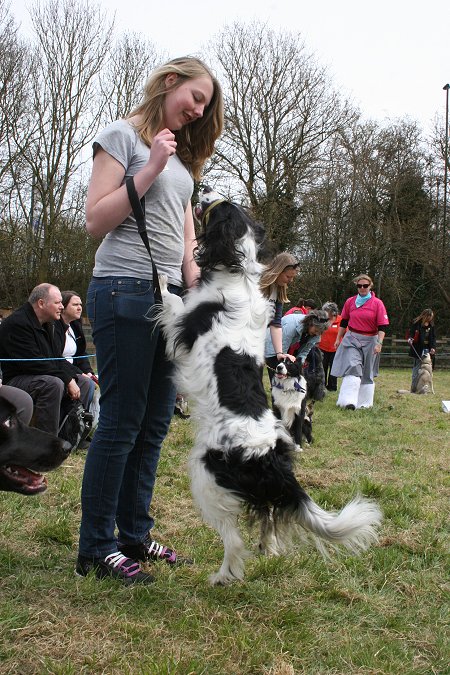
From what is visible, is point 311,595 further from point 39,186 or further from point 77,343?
point 39,186

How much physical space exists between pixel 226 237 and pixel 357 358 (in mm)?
7341

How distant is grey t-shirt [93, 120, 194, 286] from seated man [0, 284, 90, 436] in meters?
3.02

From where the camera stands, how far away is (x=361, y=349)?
10.0 metres

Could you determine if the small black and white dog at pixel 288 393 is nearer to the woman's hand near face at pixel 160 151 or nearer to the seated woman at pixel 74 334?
the seated woman at pixel 74 334

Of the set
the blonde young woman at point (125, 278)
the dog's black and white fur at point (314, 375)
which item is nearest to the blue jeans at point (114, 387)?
the blonde young woman at point (125, 278)

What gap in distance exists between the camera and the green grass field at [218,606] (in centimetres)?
216

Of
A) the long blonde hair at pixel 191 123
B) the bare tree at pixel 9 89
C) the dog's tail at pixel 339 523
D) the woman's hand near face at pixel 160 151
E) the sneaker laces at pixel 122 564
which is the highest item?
the bare tree at pixel 9 89

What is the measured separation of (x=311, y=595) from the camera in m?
2.77

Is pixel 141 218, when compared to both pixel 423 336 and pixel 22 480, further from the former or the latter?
pixel 423 336

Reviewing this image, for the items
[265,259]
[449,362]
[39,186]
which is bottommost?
[449,362]

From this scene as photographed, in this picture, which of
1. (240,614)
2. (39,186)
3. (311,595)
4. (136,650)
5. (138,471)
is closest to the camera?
(136,650)

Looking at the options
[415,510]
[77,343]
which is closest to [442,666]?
[415,510]

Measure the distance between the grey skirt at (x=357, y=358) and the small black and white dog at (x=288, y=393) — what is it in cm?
296

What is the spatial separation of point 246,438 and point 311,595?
2.69ft
